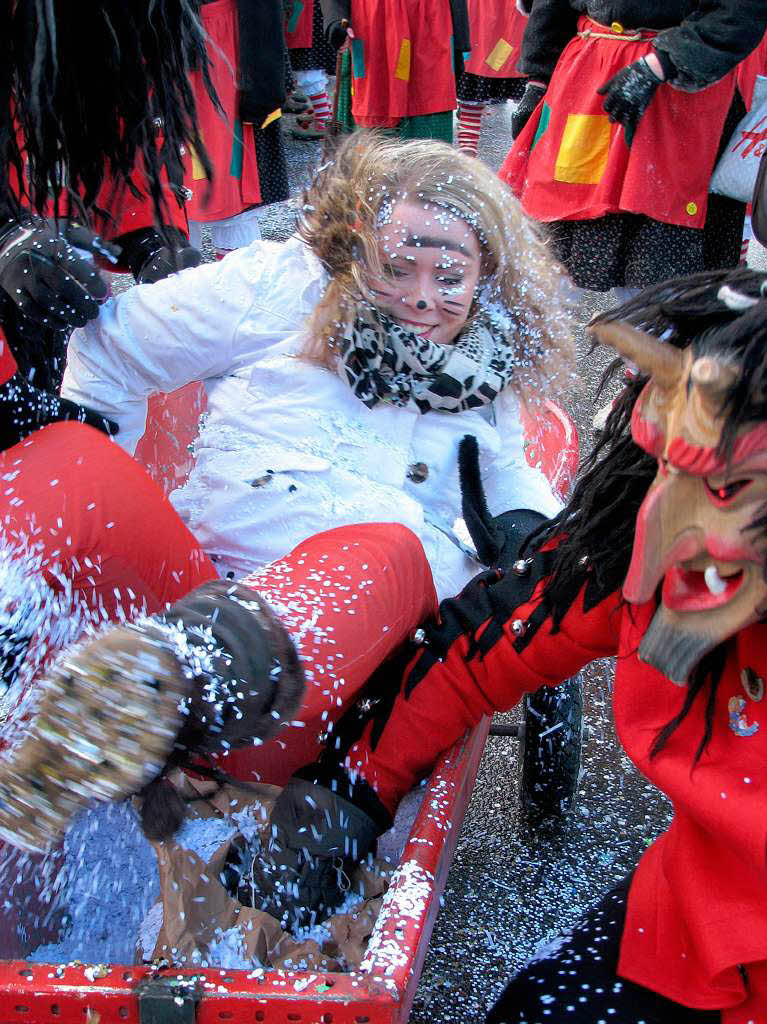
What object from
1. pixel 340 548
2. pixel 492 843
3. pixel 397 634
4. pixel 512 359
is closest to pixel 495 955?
pixel 492 843

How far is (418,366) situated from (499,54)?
12.1 feet

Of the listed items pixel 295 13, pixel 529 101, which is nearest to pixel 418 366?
pixel 529 101

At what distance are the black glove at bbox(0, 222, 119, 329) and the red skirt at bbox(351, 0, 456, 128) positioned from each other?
2969mm

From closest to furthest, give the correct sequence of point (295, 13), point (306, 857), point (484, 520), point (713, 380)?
point (713, 380), point (306, 857), point (484, 520), point (295, 13)

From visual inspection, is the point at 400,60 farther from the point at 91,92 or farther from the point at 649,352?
the point at 649,352

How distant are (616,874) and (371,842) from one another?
2.21 ft

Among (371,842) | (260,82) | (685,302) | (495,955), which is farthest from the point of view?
(260,82)

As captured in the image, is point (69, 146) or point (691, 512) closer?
point (691, 512)

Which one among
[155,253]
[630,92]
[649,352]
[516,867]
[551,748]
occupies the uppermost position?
[649,352]

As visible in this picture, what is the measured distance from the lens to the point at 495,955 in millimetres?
1529

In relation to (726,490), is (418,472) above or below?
below

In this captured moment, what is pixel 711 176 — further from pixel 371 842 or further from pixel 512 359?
pixel 371 842

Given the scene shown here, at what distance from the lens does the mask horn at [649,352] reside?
87 centimetres

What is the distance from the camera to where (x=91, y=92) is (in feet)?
4.16
